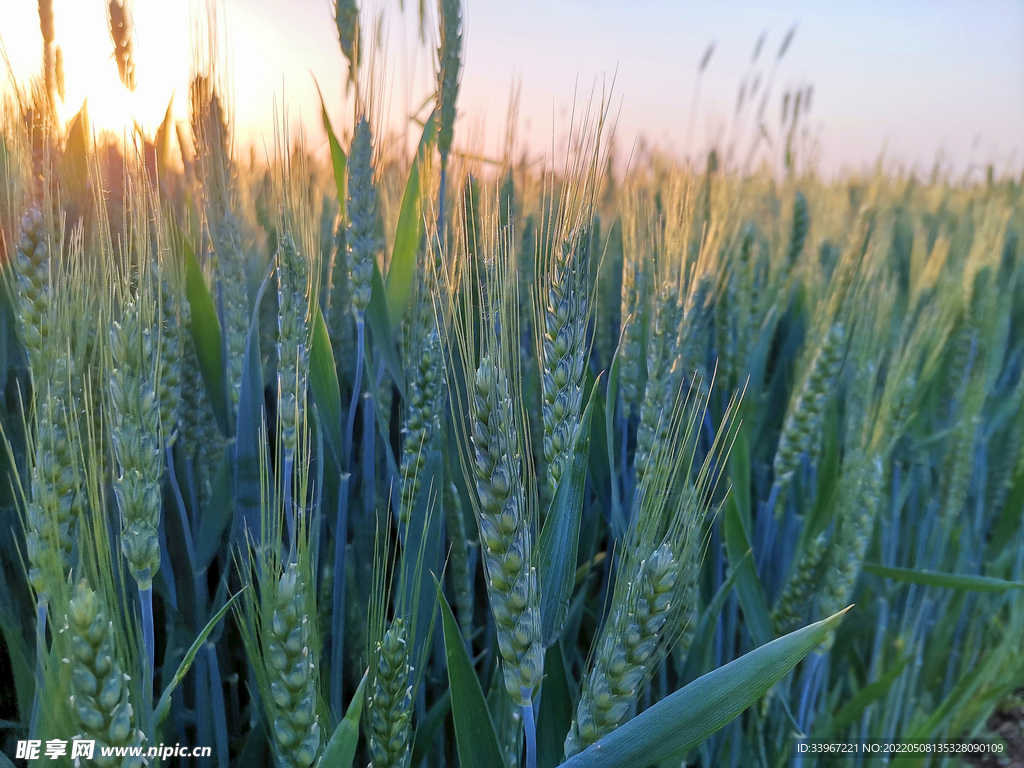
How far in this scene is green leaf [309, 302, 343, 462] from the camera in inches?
33.9

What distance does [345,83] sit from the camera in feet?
3.03

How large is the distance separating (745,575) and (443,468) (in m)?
0.48

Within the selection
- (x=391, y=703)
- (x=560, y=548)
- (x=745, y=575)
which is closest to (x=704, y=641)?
(x=745, y=575)

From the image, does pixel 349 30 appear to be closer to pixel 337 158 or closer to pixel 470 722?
pixel 337 158

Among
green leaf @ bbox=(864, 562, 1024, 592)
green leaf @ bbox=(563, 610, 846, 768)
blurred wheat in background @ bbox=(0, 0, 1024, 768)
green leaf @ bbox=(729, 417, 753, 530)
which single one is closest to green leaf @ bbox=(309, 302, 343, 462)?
blurred wheat in background @ bbox=(0, 0, 1024, 768)

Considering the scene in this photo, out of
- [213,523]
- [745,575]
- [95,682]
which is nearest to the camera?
[95,682]

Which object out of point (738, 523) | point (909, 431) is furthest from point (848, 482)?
point (909, 431)

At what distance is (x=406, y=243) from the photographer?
0.98 m

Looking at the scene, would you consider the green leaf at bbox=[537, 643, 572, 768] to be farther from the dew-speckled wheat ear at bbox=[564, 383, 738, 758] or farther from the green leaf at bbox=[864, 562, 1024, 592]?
the green leaf at bbox=[864, 562, 1024, 592]

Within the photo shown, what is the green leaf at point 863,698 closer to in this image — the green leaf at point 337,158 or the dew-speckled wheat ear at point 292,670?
the dew-speckled wheat ear at point 292,670

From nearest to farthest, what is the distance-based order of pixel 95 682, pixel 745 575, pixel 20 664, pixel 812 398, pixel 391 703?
pixel 95 682
pixel 391 703
pixel 20 664
pixel 745 575
pixel 812 398

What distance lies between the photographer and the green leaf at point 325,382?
86 cm

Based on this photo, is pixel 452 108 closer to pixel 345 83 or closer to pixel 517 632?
pixel 345 83

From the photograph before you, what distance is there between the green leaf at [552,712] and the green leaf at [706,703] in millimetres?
177
